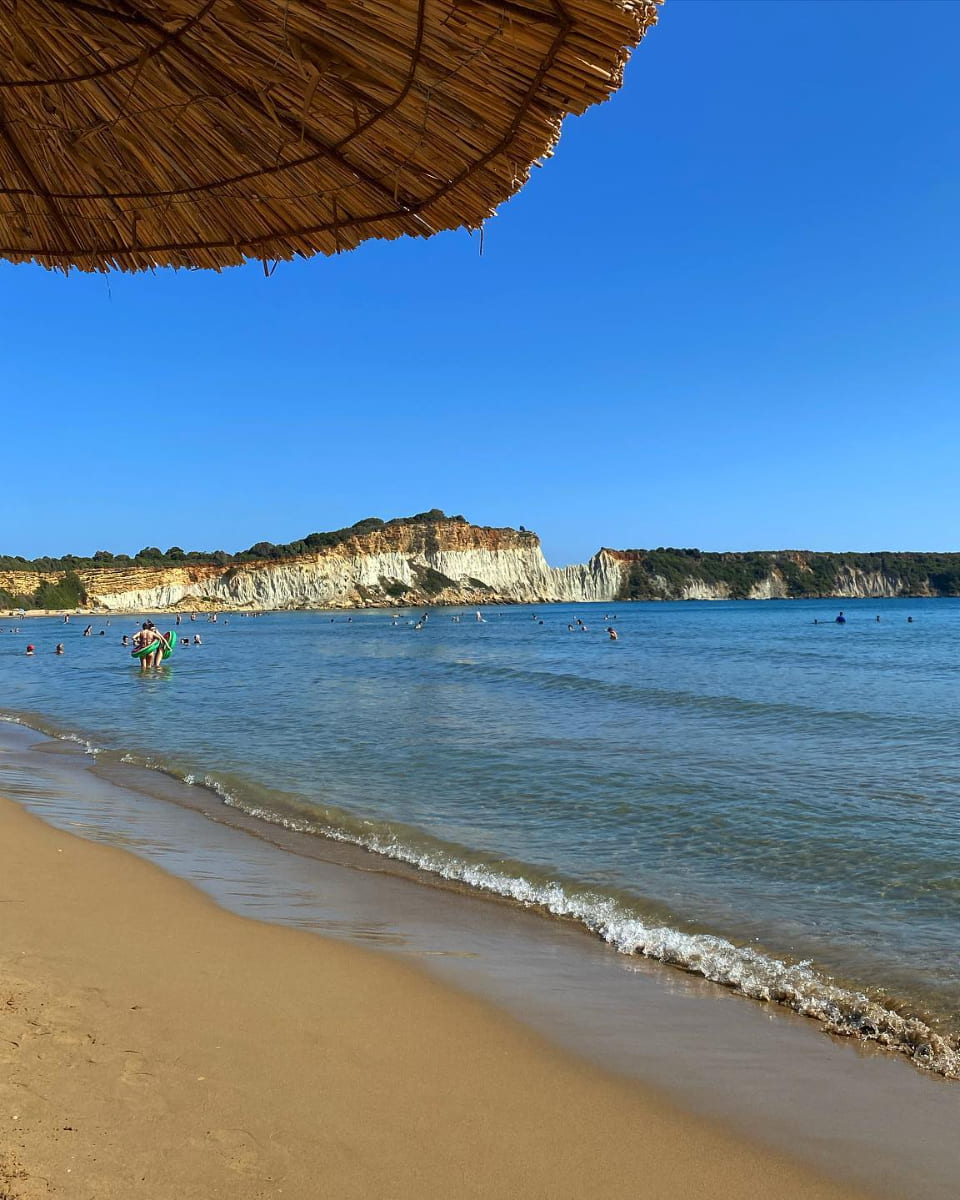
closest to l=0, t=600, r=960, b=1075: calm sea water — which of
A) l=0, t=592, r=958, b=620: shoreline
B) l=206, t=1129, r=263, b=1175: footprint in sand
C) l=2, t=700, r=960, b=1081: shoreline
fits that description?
l=2, t=700, r=960, b=1081: shoreline

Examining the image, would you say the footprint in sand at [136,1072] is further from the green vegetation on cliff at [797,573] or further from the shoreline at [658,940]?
the green vegetation on cliff at [797,573]

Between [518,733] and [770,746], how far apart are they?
4.28m

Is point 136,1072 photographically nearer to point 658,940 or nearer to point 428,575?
point 658,940

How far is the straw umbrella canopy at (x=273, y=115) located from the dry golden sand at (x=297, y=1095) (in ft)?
10.6

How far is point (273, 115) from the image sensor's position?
7.97ft

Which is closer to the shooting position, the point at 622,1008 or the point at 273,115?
the point at 273,115

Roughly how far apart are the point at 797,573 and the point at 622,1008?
177 metres

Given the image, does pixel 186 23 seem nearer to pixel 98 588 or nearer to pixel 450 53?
pixel 450 53

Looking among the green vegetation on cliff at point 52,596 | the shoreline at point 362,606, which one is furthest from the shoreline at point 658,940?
the green vegetation on cliff at point 52,596

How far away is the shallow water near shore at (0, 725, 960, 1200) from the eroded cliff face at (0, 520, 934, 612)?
10795 centimetres

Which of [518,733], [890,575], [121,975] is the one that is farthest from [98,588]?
[890,575]

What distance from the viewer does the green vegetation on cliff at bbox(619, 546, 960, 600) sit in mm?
168500

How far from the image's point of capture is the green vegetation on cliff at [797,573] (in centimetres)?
16850

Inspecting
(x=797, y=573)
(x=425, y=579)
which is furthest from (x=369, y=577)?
(x=797, y=573)
